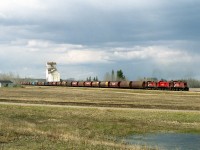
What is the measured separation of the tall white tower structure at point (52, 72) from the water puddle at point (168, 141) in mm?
172131

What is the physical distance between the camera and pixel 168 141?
20.8m

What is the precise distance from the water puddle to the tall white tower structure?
172m

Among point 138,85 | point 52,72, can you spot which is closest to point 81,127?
point 138,85

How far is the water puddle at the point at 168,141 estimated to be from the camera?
1897cm

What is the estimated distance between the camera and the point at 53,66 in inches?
7633

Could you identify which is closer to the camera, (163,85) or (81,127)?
(81,127)

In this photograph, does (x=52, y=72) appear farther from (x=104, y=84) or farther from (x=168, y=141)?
(x=168, y=141)

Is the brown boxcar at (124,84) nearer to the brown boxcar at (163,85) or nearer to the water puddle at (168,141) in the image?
the brown boxcar at (163,85)

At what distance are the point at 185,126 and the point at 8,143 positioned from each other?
1399 cm

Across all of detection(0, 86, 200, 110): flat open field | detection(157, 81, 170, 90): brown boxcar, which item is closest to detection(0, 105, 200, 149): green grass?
detection(0, 86, 200, 110): flat open field

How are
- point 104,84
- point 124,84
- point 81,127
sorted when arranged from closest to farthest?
point 81,127 → point 124,84 → point 104,84

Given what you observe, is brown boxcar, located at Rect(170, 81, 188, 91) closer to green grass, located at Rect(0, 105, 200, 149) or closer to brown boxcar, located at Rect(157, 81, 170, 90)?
brown boxcar, located at Rect(157, 81, 170, 90)

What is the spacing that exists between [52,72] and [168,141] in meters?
179

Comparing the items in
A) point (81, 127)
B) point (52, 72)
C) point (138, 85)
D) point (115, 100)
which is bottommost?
point (81, 127)
